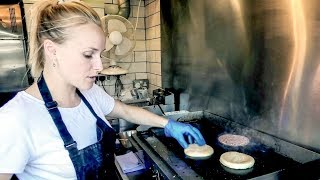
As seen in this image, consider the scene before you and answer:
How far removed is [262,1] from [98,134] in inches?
50.7

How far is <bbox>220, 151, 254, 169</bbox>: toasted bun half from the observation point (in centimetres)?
118

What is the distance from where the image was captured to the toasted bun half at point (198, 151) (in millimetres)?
1340

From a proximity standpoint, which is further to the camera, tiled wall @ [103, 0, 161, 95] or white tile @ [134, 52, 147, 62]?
white tile @ [134, 52, 147, 62]

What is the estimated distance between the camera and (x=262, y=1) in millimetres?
1511

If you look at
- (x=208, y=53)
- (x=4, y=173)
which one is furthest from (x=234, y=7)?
(x=4, y=173)

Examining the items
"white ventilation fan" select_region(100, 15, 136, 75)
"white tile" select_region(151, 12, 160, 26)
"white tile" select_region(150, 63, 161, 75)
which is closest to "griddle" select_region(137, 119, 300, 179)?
"white ventilation fan" select_region(100, 15, 136, 75)

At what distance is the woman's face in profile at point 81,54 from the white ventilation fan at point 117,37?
1.65 m

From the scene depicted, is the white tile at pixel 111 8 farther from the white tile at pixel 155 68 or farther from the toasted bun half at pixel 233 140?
the toasted bun half at pixel 233 140

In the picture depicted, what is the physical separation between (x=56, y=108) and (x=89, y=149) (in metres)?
0.26

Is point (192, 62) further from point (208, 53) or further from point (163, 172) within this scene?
point (163, 172)

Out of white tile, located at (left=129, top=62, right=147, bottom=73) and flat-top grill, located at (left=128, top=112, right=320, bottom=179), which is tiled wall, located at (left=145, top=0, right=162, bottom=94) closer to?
white tile, located at (left=129, top=62, right=147, bottom=73)

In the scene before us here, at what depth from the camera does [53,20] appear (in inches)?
42.3

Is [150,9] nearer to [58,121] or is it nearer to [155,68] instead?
[155,68]

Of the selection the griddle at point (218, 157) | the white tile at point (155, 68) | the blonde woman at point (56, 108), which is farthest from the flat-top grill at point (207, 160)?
the white tile at point (155, 68)
